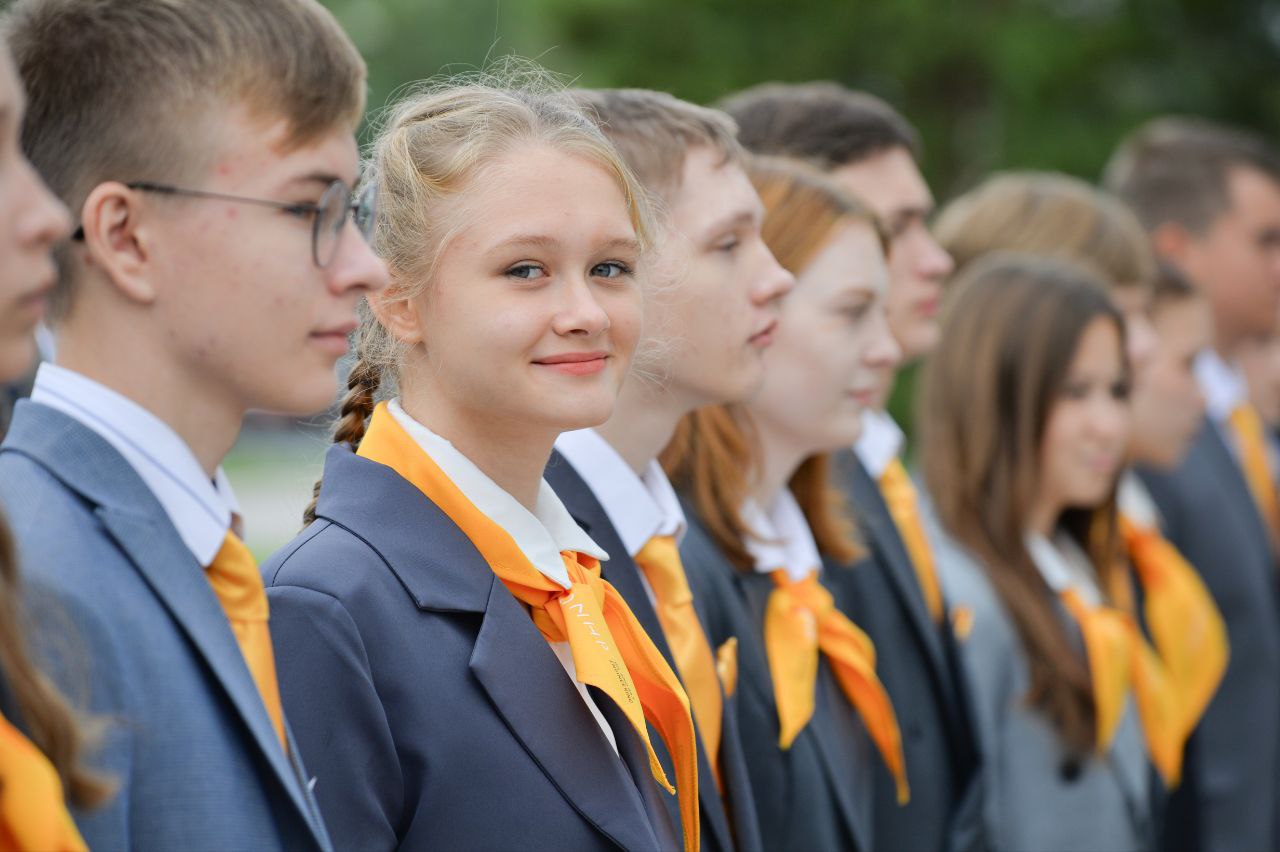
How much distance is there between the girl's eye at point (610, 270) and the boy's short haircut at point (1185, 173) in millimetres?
5131

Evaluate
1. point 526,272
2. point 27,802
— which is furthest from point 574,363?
point 27,802

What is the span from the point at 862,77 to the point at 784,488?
382 inches

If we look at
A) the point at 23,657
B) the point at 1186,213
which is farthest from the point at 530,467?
the point at 1186,213

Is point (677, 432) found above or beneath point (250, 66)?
beneath

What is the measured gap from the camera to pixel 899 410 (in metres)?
12.6

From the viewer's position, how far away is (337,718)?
212 centimetres

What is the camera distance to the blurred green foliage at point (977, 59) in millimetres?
12516

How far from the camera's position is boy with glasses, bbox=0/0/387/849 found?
5.74ft

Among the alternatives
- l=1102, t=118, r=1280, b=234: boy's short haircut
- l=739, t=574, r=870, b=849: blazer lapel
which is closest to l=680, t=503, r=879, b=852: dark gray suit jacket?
l=739, t=574, r=870, b=849: blazer lapel

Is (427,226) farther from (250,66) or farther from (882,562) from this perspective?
(882,562)

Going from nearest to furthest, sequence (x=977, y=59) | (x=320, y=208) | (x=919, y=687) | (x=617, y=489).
Answer: (x=320, y=208), (x=617, y=489), (x=919, y=687), (x=977, y=59)

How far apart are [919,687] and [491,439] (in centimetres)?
205

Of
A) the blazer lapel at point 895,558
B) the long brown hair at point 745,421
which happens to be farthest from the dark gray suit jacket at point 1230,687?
the long brown hair at point 745,421

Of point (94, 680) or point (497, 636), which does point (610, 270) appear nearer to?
point (497, 636)
